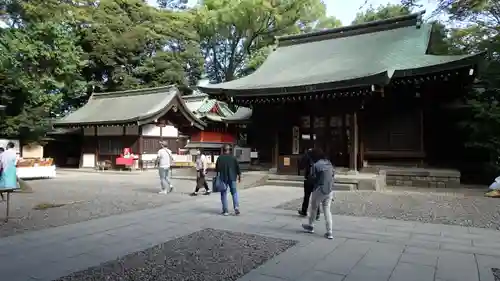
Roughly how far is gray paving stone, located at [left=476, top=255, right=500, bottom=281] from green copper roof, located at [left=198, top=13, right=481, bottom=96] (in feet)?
24.1

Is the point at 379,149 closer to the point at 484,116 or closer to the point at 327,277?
the point at 484,116

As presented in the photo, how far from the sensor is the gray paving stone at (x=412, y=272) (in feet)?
12.5

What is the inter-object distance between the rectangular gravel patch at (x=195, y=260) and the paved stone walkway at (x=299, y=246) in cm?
23

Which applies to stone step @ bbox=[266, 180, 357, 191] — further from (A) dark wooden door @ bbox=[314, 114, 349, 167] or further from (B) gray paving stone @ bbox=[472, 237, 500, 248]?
(B) gray paving stone @ bbox=[472, 237, 500, 248]

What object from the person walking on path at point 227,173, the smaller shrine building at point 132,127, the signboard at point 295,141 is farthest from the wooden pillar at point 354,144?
the smaller shrine building at point 132,127

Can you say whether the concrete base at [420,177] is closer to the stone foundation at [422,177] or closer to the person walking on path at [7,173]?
the stone foundation at [422,177]

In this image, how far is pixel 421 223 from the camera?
Answer: 6660 millimetres

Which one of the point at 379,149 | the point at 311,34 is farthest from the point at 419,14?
the point at 379,149

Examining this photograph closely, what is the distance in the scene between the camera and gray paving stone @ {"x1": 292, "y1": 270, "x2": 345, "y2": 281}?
3.79 m

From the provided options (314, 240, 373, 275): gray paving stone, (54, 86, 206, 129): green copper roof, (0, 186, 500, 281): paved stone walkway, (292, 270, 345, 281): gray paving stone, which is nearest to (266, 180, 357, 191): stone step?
(0, 186, 500, 281): paved stone walkway

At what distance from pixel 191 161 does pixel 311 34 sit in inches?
481

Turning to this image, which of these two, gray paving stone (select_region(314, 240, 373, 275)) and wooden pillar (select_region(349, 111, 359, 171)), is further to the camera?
wooden pillar (select_region(349, 111, 359, 171))

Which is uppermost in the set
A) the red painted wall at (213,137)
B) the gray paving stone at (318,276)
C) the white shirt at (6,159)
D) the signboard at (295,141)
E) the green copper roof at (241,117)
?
the green copper roof at (241,117)

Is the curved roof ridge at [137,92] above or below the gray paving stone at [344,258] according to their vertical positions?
above
